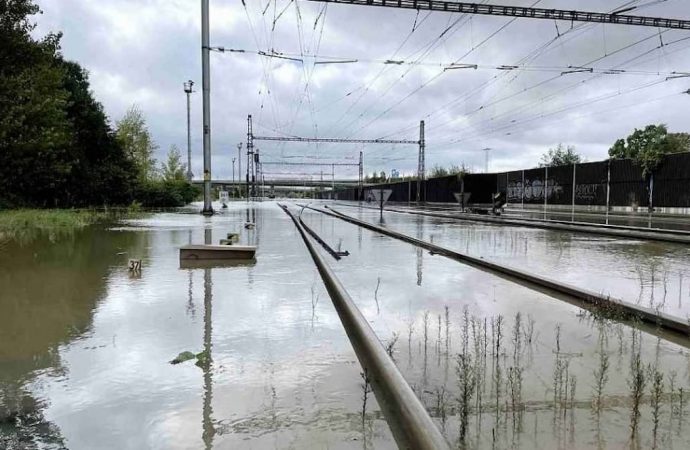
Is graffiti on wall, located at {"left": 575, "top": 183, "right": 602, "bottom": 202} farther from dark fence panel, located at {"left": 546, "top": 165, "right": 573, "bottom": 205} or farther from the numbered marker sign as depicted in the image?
the numbered marker sign

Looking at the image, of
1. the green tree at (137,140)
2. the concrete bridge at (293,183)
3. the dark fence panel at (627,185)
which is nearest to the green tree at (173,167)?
the green tree at (137,140)

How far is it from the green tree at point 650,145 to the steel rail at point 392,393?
29935mm

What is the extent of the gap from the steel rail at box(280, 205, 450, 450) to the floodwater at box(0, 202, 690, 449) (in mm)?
108

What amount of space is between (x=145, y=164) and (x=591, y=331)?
47249 millimetres

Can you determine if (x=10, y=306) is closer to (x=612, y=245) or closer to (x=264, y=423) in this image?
(x=264, y=423)

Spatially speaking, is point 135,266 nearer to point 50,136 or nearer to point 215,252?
point 215,252

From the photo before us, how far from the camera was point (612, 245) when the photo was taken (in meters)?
15.3

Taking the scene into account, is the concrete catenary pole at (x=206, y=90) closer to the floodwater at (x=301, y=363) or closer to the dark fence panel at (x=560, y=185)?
the floodwater at (x=301, y=363)

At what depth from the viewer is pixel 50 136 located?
2277 centimetres

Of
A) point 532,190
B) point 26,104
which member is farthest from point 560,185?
point 26,104

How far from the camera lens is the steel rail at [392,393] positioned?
11.1 ft

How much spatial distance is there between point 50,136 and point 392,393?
22.9 metres

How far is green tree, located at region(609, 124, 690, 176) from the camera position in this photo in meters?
31.0

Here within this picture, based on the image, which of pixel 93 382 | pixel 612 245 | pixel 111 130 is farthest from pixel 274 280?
pixel 111 130
